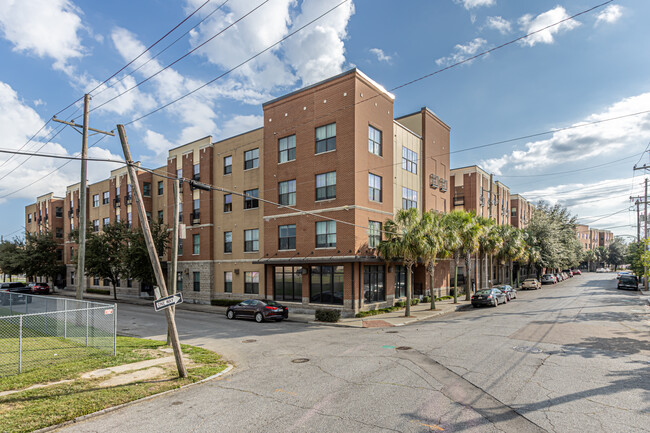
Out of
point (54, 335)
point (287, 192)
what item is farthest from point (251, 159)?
point (54, 335)

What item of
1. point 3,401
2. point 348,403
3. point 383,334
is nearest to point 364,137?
point 383,334

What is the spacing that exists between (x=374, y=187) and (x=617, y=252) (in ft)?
451

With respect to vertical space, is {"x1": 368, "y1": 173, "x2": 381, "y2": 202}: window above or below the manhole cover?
above

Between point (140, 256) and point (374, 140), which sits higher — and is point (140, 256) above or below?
below

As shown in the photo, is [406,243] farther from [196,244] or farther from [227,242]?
[196,244]

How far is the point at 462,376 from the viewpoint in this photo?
418 inches

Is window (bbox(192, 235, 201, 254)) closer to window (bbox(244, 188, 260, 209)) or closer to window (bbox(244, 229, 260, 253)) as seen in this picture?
window (bbox(244, 229, 260, 253))

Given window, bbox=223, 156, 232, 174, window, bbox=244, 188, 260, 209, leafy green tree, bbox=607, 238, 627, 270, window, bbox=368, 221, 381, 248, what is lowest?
leafy green tree, bbox=607, 238, 627, 270

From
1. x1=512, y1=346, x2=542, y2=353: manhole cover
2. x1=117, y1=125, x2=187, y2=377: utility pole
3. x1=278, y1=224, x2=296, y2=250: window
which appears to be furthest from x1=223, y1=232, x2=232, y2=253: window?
x1=512, y1=346, x2=542, y2=353: manhole cover

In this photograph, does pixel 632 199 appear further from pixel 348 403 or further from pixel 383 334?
pixel 348 403

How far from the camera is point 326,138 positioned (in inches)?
1057

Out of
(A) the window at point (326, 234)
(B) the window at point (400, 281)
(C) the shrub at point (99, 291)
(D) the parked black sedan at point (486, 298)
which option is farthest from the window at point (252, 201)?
(C) the shrub at point (99, 291)

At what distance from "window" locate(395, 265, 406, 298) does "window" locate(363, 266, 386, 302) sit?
254 cm

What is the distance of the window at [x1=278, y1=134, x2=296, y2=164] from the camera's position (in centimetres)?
2881
